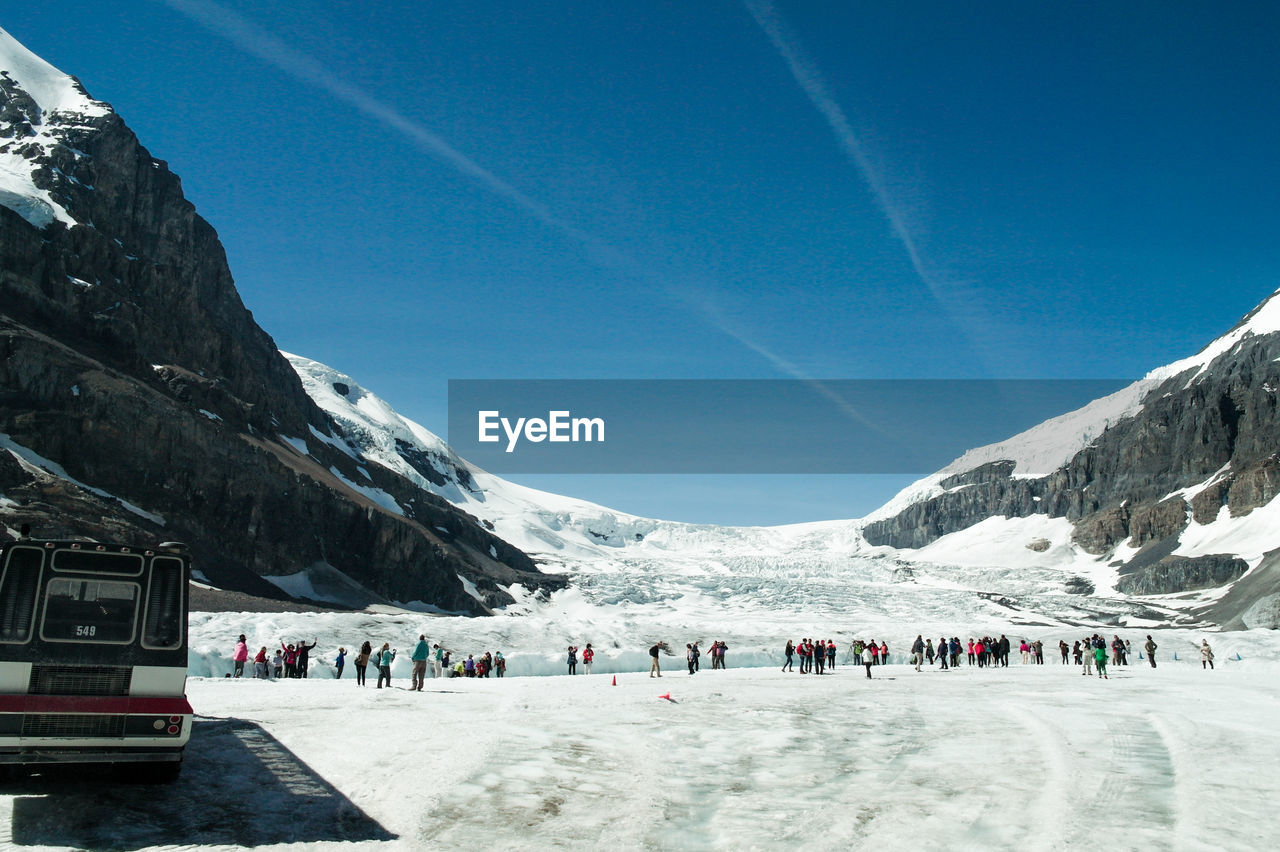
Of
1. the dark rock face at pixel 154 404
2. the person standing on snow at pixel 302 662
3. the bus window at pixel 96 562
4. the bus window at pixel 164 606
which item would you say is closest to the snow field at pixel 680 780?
the bus window at pixel 164 606

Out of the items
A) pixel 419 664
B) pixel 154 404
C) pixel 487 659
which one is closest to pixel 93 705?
pixel 419 664

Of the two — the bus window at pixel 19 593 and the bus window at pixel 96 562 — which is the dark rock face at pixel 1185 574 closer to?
the bus window at pixel 96 562

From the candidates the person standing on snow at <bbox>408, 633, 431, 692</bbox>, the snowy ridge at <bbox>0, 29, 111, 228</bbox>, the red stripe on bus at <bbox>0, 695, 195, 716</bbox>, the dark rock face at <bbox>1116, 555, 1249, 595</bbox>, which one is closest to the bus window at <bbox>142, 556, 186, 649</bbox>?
the red stripe on bus at <bbox>0, 695, 195, 716</bbox>

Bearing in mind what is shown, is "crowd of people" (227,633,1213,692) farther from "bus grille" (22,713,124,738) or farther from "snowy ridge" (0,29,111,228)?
"snowy ridge" (0,29,111,228)

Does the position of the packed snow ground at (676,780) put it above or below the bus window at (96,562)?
below

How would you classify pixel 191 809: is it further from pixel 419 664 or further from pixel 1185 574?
pixel 1185 574

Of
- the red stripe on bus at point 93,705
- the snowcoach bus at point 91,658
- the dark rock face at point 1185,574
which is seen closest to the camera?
the red stripe on bus at point 93,705
